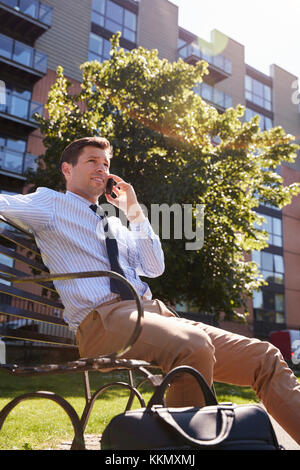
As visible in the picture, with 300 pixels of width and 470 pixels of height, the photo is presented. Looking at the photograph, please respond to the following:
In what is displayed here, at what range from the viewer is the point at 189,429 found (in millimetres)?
1309

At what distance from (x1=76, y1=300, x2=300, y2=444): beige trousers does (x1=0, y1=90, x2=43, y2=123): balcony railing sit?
19035 millimetres

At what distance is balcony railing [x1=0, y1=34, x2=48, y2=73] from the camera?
19.7 meters

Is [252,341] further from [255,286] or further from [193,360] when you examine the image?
[255,286]

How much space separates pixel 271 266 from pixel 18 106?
19765mm

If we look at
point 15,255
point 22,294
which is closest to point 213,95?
point 15,255

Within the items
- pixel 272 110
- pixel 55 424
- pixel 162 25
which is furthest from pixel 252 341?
pixel 272 110

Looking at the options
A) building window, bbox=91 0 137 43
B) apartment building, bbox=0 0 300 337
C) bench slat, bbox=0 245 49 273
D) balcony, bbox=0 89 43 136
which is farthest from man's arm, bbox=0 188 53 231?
building window, bbox=91 0 137 43

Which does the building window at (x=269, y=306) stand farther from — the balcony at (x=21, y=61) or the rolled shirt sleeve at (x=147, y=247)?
the rolled shirt sleeve at (x=147, y=247)

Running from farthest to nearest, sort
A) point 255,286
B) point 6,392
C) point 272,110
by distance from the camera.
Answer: point 272,110 < point 255,286 < point 6,392

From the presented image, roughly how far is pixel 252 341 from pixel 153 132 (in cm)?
1081

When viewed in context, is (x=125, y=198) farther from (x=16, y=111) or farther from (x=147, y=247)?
(x=16, y=111)

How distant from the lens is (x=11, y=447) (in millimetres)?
3209

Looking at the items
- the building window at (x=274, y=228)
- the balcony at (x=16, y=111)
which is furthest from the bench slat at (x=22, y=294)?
the building window at (x=274, y=228)

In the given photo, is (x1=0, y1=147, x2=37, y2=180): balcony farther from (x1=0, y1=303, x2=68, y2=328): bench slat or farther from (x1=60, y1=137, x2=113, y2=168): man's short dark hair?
(x1=0, y1=303, x2=68, y2=328): bench slat
